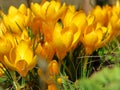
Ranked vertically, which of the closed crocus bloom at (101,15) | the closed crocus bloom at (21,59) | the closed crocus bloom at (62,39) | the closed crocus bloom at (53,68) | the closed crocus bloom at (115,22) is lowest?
the closed crocus bloom at (53,68)

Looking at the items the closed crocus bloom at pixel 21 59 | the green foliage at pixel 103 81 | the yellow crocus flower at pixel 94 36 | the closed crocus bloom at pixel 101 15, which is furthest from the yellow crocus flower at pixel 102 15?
the green foliage at pixel 103 81

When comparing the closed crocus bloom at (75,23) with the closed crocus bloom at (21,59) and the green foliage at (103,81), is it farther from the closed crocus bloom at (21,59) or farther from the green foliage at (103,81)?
the green foliage at (103,81)

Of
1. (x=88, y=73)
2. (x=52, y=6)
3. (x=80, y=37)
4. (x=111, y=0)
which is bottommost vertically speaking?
(x=88, y=73)

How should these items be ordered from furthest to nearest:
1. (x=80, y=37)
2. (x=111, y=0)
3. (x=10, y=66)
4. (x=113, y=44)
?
(x=111, y=0), (x=113, y=44), (x=80, y=37), (x=10, y=66)

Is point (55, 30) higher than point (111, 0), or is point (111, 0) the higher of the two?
point (111, 0)

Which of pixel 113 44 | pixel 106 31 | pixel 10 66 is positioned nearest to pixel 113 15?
pixel 106 31

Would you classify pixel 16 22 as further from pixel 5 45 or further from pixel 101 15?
pixel 101 15

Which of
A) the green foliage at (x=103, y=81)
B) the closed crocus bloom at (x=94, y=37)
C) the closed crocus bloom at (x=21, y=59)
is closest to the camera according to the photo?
the green foliage at (x=103, y=81)

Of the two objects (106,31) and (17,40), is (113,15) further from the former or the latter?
(17,40)
